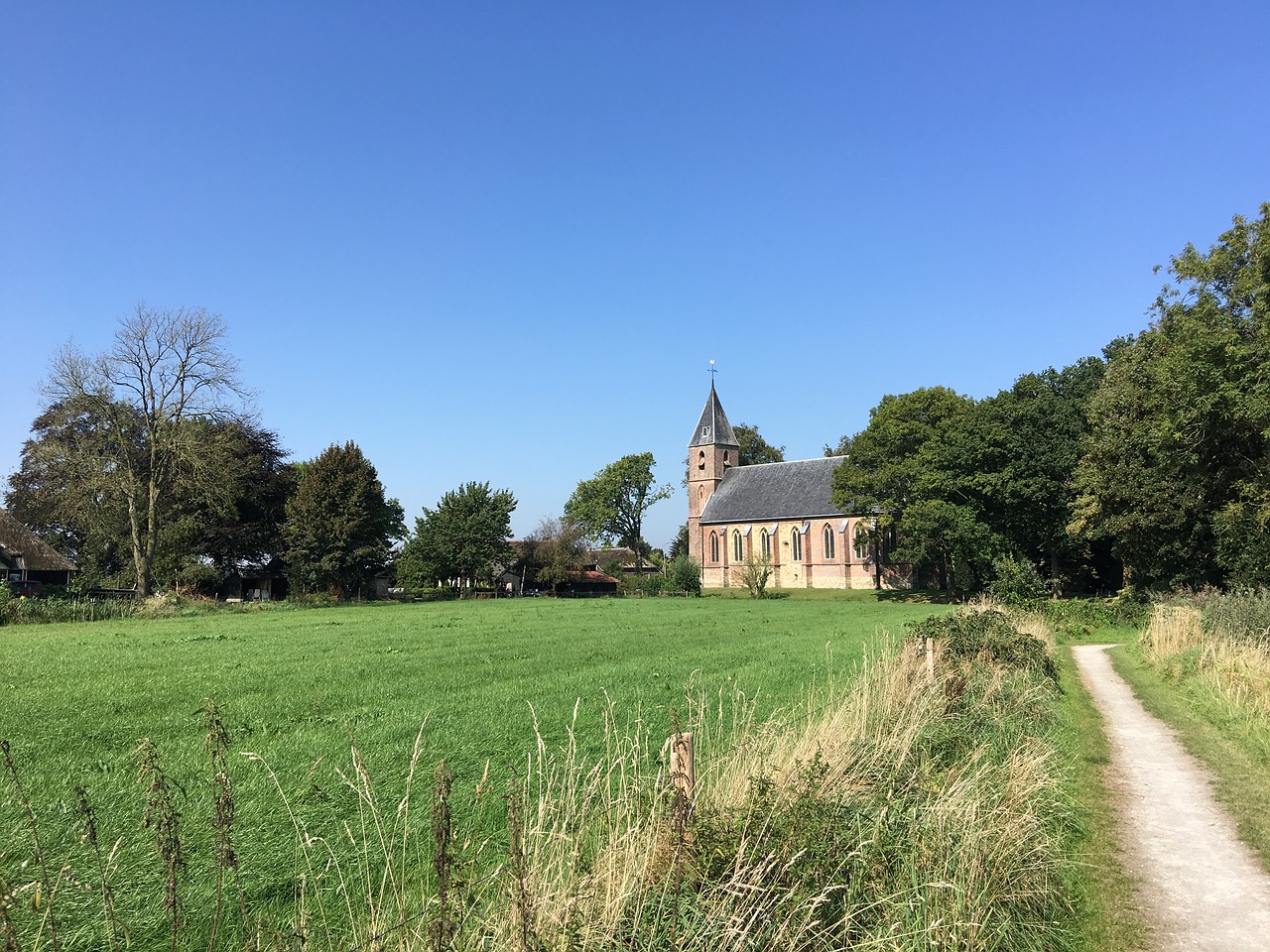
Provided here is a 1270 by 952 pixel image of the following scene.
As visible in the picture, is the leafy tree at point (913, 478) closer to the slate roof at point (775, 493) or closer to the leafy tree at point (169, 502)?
the slate roof at point (775, 493)

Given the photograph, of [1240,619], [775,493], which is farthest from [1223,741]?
[775,493]

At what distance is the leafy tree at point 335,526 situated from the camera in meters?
47.8

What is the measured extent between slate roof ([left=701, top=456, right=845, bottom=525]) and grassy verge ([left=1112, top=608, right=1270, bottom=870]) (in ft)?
158

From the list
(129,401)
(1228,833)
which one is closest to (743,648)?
(1228,833)

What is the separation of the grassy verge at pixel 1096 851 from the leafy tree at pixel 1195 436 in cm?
1621

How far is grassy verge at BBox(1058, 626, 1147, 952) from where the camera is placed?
5.12 m

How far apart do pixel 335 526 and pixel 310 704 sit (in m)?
38.4

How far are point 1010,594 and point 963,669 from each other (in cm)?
1749

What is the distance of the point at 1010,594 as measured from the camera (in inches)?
1062

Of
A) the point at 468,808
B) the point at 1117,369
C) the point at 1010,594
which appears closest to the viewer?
the point at 468,808

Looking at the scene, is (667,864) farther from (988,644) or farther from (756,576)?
(756,576)

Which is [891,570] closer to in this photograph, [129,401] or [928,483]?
[928,483]

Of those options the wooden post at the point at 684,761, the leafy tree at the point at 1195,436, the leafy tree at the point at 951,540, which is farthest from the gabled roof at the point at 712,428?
the wooden post at the point at 684,761

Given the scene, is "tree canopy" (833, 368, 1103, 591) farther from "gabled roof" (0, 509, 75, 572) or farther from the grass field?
"gabled roof" (0, 509, 75, 572)
